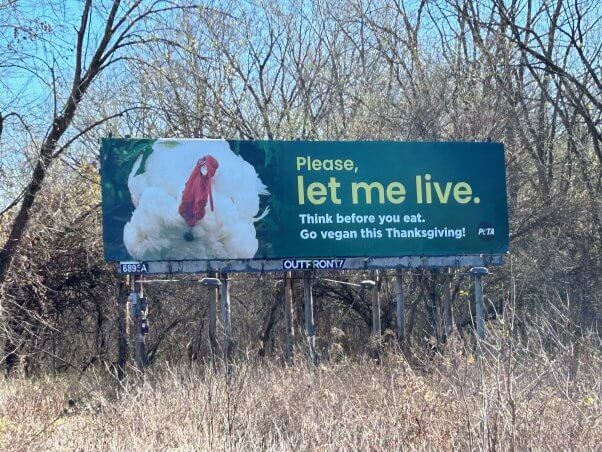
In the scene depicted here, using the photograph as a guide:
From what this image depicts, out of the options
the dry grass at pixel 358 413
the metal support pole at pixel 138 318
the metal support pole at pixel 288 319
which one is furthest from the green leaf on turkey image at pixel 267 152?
the dry grass at pixel 358 413

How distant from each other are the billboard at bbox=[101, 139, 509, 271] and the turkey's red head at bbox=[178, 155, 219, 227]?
0.05 feet

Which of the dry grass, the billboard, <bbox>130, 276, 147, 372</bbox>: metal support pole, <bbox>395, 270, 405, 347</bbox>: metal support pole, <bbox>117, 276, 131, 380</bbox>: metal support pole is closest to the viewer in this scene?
the dry grass

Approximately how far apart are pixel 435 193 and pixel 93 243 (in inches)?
240

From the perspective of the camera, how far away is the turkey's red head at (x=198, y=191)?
1313 centimetres

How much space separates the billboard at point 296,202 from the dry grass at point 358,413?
3.75 meters

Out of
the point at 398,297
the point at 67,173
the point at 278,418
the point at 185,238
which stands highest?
the point at 67,173

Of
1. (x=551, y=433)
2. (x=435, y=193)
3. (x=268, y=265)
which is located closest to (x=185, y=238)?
(x=268, y=265)

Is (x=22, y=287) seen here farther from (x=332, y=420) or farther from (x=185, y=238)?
(x=332, y=420)

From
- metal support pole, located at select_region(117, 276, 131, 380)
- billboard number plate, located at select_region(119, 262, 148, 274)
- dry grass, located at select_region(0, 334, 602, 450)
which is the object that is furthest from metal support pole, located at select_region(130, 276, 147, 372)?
dry grass, located at select_region(0, 334, 602, 450)

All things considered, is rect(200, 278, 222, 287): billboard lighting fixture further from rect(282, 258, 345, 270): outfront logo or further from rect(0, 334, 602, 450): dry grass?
rect(0, 334, 602, 450): dry grass

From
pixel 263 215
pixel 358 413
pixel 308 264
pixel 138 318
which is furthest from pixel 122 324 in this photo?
pixel 358 413

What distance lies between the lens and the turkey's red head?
13.1 m

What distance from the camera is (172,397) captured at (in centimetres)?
847

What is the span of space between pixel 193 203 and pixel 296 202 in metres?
1.61
